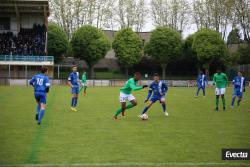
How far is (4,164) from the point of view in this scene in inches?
359

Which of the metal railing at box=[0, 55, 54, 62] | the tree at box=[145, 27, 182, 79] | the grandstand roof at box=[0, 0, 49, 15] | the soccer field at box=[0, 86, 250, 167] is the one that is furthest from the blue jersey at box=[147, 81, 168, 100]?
the tree at box=[145, 27, 182, 79]

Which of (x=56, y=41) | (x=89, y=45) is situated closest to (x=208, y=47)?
(x=89, y=45)

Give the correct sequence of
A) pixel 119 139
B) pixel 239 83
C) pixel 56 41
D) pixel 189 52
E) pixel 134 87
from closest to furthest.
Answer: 1. pixel 119 139
2. pixel 134 87
3. pixel 239 83
4. pixel 56 41
5. pixel 189 52

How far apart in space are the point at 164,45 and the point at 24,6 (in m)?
21.1

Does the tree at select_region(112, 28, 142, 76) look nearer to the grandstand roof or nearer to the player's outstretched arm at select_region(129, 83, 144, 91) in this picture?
the grandstand roof

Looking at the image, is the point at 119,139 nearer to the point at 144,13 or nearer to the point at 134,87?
the point at 134,87

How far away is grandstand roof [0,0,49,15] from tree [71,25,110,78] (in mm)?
8226

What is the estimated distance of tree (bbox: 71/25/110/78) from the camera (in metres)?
62.8

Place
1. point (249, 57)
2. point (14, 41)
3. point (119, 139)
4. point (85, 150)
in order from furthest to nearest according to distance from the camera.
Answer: point (249, 57)
point (14, 41)
point (119, 139)
point (85, 150)

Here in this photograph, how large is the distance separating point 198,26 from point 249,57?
43.3 ft

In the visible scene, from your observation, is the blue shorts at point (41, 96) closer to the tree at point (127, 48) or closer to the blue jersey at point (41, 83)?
the blue jersey at point (41, 83)

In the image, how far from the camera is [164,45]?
64312 mm

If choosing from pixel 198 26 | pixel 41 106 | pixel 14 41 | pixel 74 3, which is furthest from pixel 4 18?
pixel 41 106

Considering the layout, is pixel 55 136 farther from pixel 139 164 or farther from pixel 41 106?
pixel 139 164
